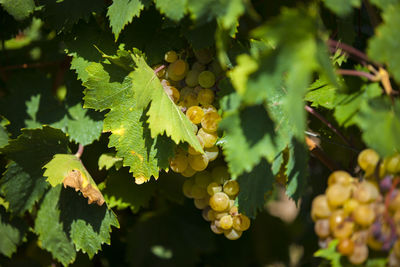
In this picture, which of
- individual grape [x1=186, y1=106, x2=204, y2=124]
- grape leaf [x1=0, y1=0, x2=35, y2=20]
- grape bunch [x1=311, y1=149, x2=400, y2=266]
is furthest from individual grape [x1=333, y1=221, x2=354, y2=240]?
grape leaf [x1=0, y1=0, x2=35, y2=20]

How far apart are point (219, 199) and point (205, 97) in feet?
0.70

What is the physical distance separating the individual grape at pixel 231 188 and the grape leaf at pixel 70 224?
0.26 metres

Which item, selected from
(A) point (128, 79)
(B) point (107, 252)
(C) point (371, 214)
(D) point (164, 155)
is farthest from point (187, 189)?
(B) point (107, 252)

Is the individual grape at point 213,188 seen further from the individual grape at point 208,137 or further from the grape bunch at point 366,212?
the grape bunch at point 366,212

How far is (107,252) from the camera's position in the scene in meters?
1.57

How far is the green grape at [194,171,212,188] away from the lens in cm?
101

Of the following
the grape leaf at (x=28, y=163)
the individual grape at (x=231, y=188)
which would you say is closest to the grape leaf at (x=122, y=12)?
the grape leaf at (x=28, y=163)

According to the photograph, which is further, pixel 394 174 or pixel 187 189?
pixel 187 189

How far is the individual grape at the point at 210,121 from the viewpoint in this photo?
36.1 inches

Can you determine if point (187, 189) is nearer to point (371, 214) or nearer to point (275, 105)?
point (275, 105)

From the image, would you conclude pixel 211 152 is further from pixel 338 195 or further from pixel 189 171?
pixel 338 195

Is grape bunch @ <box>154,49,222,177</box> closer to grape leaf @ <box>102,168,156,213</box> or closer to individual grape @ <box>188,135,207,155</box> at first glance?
individual grape @ <box>188,135,207,155</box>

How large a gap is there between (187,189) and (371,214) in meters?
0.46

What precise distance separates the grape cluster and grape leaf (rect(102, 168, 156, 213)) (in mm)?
184
